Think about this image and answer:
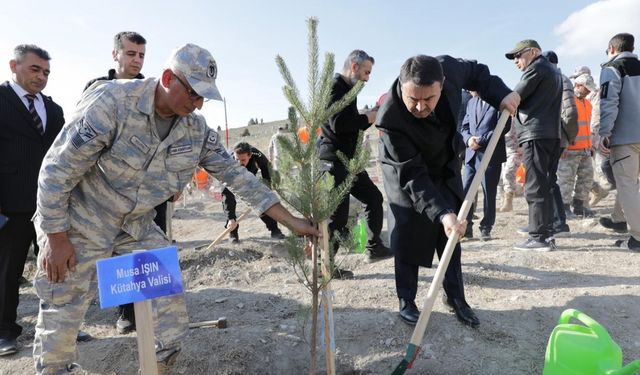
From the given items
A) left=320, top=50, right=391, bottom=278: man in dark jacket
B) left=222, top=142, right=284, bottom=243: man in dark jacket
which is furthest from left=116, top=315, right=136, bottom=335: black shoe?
left=222, top=142, right=284, bottom=243: man in dark jacket

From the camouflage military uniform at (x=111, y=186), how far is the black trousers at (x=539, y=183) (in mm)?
3005

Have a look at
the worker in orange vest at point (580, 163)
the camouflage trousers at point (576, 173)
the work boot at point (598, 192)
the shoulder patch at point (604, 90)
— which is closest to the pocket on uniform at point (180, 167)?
the shoulder patch at point (604, 90)

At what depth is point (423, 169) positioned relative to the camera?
8.59 feet

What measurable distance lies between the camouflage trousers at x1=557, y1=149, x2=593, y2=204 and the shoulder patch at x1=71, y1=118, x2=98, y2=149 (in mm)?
5997

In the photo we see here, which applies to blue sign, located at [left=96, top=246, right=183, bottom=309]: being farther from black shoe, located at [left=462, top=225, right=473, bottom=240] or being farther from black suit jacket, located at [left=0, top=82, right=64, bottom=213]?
black shoe, located at [left=462, top=225, right=473, bottom=240]

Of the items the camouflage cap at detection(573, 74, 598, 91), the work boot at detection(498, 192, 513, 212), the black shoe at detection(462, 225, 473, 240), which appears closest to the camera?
the black shoe at detection(462, 225, 473, 240)

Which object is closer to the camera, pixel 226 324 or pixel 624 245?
pixel 226 324

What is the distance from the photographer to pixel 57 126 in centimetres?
328

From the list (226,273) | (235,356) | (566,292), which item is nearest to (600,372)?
(566,292)

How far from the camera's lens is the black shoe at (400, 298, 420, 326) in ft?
9.15

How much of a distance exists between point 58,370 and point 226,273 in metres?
2.44

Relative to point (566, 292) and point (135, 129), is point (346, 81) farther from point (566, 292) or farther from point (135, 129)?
point (566, 292)

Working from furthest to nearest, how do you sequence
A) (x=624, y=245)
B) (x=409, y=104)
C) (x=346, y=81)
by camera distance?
1. (x=624, y=245)
2. (x=346, y=81)
3. (x=409, y=104)

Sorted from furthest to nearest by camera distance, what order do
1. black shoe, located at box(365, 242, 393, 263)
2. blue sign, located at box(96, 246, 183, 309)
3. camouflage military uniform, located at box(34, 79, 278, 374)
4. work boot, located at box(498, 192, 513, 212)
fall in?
work boot, located at box(498, 192, 513, 212) → black shoe, located at box(365, 242, 393, 263) → camouflage military uniform, located at box(34, 79, 278, 374) → blue sign, located at box(96, 246, 183, 309)
